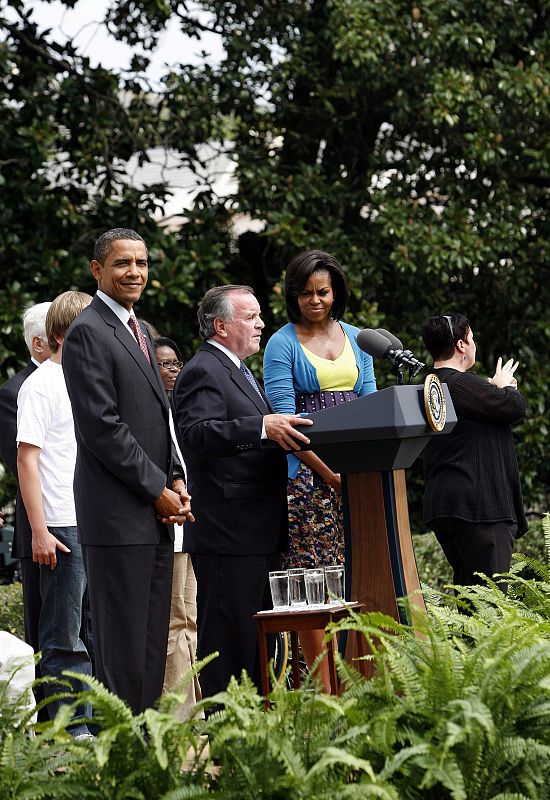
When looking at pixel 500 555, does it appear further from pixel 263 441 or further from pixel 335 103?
pixel 335 103

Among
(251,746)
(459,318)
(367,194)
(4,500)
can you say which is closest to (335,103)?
(367,194)

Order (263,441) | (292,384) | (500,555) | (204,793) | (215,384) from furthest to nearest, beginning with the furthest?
(500,555) < (292,384) < (215,384) < (263,441) < (204,793)

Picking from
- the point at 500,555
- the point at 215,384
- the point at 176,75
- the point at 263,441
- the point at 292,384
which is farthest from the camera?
the point at 176,75

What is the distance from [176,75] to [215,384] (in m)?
6.70

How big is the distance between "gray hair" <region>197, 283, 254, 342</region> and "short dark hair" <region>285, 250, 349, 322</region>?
11.3 inches

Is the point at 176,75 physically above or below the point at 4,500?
above

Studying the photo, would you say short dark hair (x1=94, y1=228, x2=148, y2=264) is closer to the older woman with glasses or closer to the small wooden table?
the small wooden table

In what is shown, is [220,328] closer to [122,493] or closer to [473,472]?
[122,493]

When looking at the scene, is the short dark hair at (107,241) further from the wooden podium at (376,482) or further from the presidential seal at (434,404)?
the presidential seal at (434,404)

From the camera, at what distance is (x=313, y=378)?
5.58 metres

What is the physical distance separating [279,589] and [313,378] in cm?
124

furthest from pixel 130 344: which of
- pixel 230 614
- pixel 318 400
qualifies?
pixel 230 614

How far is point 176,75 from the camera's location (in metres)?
11.2

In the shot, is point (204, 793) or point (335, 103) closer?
point (204, 793)
